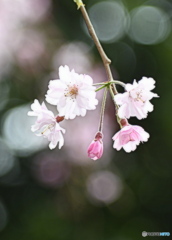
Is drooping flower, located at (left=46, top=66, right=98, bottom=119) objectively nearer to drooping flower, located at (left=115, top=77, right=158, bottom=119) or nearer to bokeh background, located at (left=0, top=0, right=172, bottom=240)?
drooping flower, located at (left=115, top=77, right=158, bottom=119)

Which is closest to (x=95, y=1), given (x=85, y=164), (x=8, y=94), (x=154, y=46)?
(x=154, y=46)

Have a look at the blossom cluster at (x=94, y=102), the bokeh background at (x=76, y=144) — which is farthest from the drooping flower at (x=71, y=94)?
the bokeh background at (x=76, y=144)

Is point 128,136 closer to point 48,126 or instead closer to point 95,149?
point 95,149

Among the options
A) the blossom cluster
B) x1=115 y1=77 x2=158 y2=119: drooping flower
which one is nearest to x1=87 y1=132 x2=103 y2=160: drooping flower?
the blossom cluster

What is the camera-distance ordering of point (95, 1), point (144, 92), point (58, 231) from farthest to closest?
point (95, 1)
point (58, 231)
point (144, 92)

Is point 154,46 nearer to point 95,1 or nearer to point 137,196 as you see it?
point 95,1

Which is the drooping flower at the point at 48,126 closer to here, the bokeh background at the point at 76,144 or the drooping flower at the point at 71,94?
the drooping flower at the point at 71,94

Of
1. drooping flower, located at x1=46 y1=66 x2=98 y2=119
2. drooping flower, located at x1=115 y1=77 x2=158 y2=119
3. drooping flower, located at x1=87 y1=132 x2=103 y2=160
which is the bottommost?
drooping flower, located at x1=87 y1=132 x2=103 y2=160
